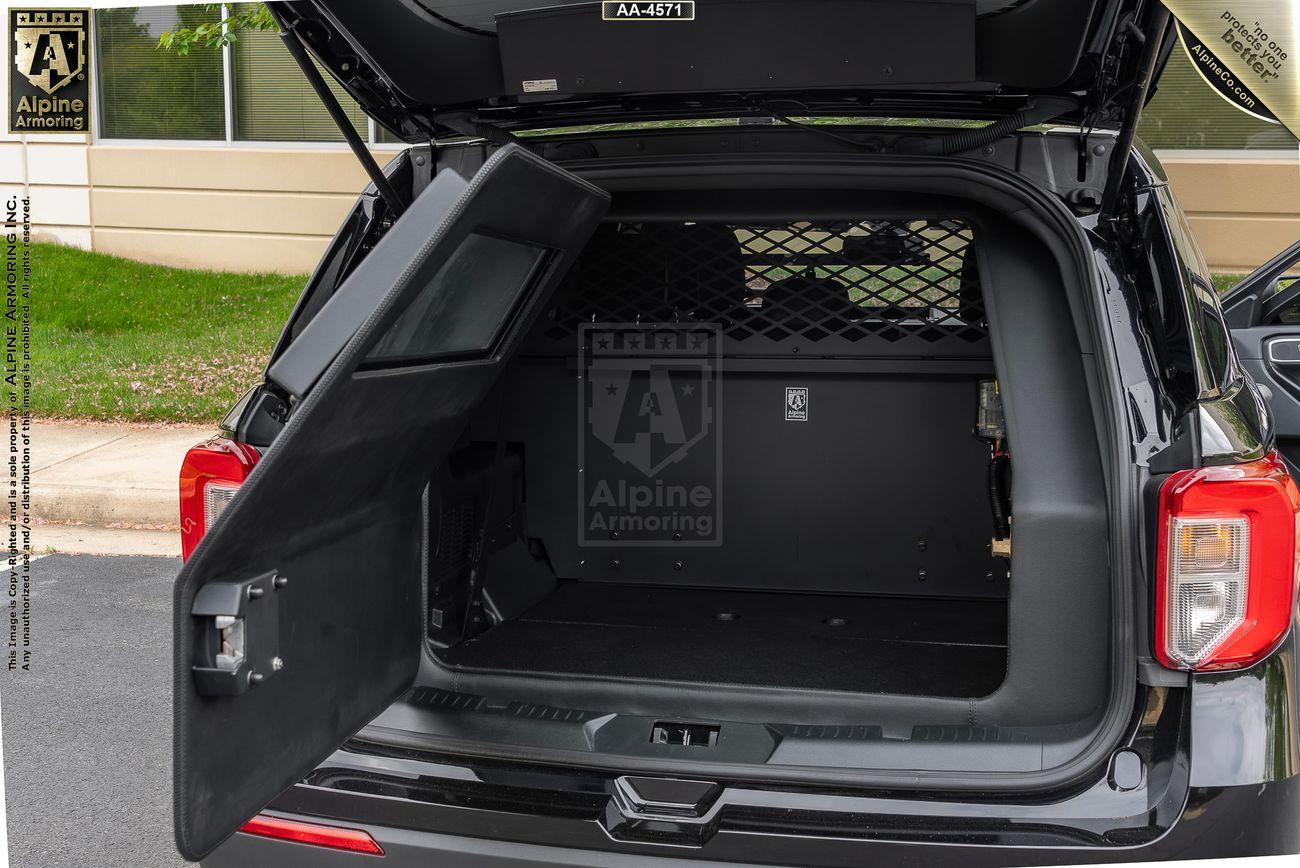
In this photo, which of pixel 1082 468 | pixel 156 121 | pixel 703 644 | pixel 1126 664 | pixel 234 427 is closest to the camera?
pixel 1126 664

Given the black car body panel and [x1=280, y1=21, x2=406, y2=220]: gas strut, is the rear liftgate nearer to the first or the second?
the black car body panel

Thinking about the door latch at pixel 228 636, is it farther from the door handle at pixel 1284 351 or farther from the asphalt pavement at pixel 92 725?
the door handle at pixel 1284 351

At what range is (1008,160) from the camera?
2.14 m

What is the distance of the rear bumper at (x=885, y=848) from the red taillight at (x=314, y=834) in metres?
0.01

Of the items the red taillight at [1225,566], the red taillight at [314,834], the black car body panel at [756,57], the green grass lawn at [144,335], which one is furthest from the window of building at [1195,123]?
the red taillight at [314,834]

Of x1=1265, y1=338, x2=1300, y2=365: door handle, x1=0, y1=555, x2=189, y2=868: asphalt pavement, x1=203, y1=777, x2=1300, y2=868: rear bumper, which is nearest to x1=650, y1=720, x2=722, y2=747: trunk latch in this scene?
x1=203, y1=777, x2=1300, y2=868: rear bumper

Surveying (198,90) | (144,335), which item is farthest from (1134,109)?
(198,90)

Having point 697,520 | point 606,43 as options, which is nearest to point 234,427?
point 606,43

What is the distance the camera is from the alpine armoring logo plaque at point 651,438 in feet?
10.5

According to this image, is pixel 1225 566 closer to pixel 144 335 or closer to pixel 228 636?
pixel 228 636

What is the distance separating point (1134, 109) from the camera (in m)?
1.98

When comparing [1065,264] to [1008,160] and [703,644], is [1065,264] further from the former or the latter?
[703,644]

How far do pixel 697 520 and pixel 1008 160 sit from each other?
57.2 inches

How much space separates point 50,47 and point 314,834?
9524 millimetres
